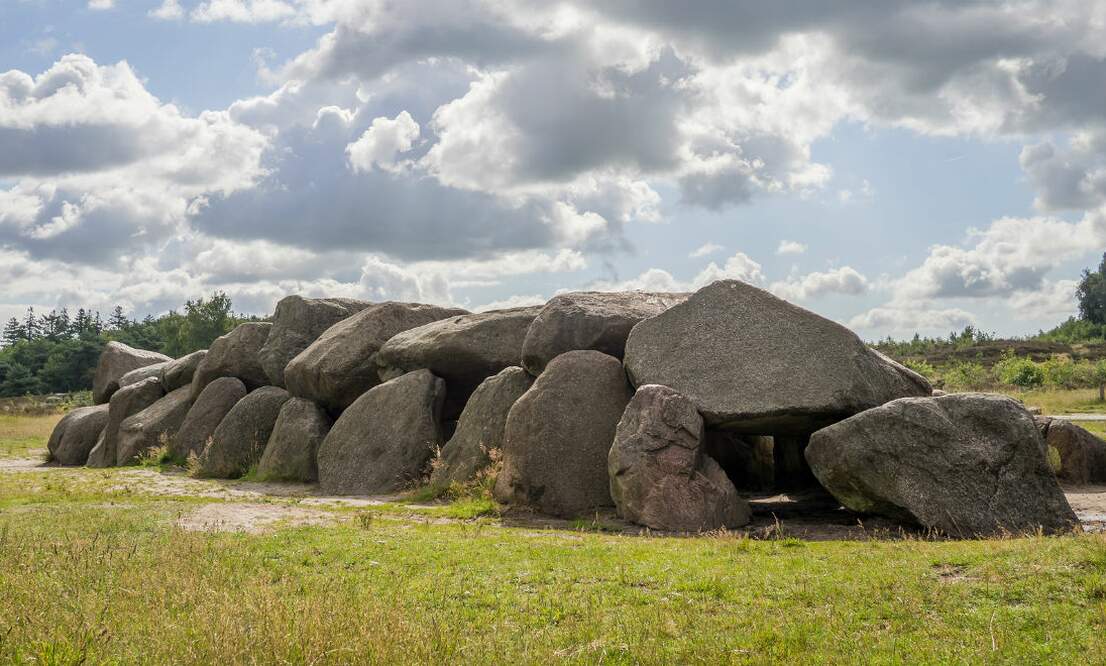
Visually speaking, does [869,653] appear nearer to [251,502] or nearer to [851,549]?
[851,549]

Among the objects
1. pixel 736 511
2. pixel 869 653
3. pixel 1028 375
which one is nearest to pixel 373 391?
pixel 736 511

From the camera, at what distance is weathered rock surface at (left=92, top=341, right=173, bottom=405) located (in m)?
41.1

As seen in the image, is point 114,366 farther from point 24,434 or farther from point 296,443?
point 296,443

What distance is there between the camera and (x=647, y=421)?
1609cm

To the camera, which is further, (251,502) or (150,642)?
(251,502)

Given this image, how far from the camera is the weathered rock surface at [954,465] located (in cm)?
1418

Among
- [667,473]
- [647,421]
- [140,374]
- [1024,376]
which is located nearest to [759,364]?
[647,421]

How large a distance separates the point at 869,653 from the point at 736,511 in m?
7.99

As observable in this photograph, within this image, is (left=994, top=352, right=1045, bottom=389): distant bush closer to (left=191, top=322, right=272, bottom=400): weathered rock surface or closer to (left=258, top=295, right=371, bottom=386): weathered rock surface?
(left=258, top=295, right=371, bottom=386): weathered rock surface

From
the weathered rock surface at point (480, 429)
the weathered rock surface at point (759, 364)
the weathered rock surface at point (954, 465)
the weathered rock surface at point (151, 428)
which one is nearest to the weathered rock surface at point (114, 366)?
the weathered rock surface at point (151, 428)

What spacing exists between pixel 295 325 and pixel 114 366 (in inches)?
626

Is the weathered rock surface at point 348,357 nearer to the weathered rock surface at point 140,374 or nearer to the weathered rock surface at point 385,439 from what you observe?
the weathered rock surface at point 385,439

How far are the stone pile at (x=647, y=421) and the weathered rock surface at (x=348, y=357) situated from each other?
0.06m

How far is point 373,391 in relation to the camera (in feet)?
79.4
